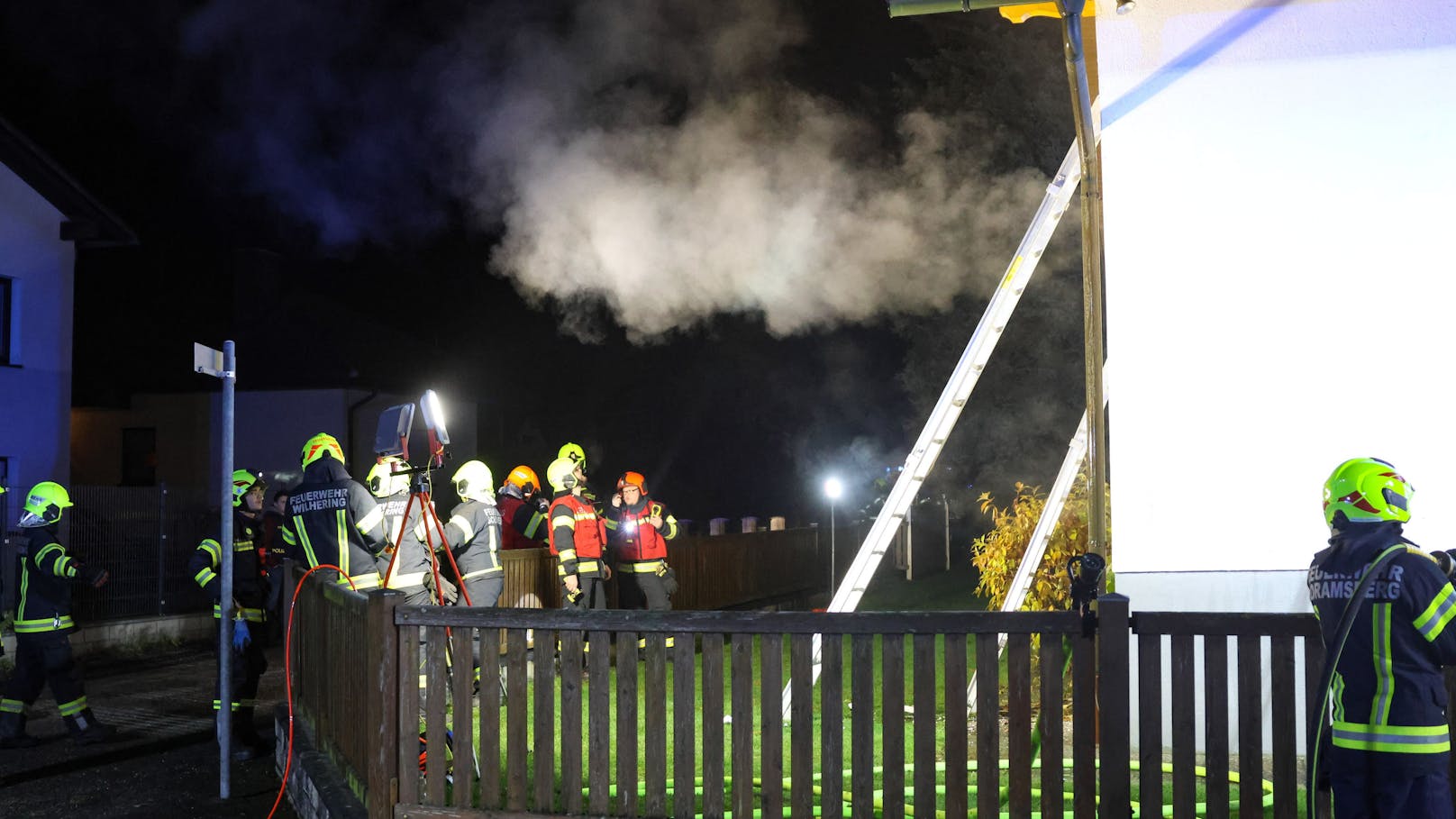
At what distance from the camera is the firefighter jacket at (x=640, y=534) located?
1096 centimetres

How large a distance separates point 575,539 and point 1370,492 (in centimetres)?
726

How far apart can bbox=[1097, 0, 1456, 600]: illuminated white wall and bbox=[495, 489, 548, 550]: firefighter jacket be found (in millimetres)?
6541

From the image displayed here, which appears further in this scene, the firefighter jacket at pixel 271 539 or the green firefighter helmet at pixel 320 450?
the firefighter jacket at pixel 271 539

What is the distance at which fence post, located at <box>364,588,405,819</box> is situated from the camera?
4715mm

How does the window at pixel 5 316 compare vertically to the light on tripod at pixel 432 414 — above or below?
above

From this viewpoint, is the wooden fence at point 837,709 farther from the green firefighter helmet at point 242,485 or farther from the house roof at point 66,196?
the house roof at point 66,196

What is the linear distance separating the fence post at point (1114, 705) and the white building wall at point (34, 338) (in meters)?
16.3

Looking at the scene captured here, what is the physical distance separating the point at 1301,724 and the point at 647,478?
1239 inches

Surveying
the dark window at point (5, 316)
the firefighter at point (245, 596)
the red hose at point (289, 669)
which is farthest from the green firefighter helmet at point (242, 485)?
the dark window at point (5, 316)

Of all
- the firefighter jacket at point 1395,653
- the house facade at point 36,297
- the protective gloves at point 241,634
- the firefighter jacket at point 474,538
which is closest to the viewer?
the firefighter jacket at point 1395,653

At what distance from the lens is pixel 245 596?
8.05 meters

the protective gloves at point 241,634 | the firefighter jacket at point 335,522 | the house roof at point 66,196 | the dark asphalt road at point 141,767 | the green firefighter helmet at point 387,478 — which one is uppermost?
the house roof at point 66,196

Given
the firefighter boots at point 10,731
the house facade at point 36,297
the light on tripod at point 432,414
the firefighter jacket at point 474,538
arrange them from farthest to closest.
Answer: the house facade at point 36,297
the firefighter jacket at point 474,538
the firefighter boots at point 10,731
the light on tripod at point 432,414

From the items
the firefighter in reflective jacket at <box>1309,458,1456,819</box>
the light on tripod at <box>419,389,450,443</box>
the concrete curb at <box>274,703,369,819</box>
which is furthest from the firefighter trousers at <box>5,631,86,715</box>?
the firefighter in reflective jacket at <box>1309,458,1456,819</box>
